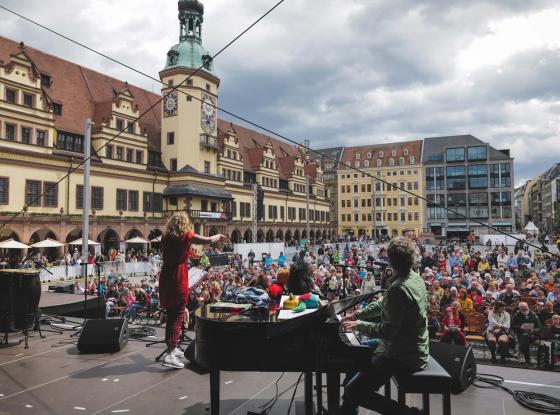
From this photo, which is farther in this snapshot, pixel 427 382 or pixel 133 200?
pixel 133 200

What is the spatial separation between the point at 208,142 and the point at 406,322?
44.7 meters

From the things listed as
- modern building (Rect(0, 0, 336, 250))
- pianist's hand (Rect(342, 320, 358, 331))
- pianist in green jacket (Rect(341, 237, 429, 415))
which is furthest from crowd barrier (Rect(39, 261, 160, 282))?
pianist in green jacket (Rect(341, 237, 429, 415))

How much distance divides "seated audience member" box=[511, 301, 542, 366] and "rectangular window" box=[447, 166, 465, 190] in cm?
7943

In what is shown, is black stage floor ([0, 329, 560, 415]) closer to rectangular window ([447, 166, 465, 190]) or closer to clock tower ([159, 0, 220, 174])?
clock tower ([159, 0, 220, 174])

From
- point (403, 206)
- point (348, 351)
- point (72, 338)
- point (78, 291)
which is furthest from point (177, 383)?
point (403, 206)

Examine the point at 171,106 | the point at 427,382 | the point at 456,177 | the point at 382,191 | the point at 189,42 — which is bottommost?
the point at 427,382

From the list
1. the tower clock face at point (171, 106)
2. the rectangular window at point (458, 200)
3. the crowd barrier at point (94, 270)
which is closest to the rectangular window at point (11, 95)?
the crowd barrier at point (94, 270)

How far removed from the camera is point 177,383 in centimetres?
570

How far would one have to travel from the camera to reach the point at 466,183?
83.5 metres

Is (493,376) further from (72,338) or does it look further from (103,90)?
(103,90)

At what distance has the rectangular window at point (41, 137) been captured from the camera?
106ft

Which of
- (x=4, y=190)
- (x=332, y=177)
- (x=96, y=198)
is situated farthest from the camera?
(x=332, y=177)

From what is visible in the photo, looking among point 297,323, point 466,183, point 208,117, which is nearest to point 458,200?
point 466,183

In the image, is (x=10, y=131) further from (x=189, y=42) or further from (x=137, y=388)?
(x=137, y=388)
